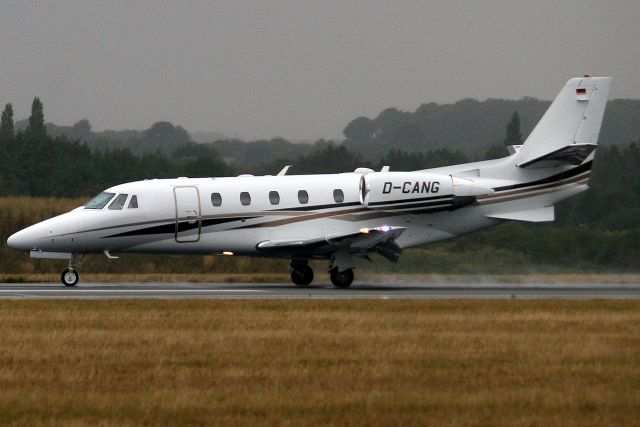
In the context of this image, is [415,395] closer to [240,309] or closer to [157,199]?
[240,309]

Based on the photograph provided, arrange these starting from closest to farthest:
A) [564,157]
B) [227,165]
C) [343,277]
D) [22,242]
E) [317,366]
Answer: [317,366] < [22,242] < [343,277] < [564,157] < [227,165]

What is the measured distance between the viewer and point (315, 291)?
3269cm

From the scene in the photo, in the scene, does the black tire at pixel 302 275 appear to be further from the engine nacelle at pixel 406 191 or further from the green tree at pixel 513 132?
the green tree at pixel 513 132

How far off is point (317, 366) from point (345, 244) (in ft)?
58.7

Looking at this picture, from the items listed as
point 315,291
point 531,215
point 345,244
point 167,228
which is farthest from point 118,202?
point 531,215

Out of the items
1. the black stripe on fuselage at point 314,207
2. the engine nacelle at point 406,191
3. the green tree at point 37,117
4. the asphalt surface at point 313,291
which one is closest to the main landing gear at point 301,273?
the asphalt surface at point 313,291

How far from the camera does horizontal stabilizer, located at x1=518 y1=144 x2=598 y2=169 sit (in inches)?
1394

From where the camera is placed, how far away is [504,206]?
3612cm

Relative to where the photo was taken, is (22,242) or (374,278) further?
(374,278)

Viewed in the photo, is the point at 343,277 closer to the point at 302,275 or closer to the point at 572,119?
the point at 302,275

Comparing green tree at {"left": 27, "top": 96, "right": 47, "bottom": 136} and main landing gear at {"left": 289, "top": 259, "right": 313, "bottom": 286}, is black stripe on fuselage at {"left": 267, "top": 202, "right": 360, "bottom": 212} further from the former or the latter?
green tree at {"left": 27, "top": 96, "right": 47, "bottom": 136}

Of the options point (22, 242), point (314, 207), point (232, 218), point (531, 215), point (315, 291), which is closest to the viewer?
point (315, 291)

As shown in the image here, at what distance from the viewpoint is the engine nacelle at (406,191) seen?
115ft

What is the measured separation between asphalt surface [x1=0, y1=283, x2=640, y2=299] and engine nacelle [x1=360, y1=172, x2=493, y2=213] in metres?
2.26
